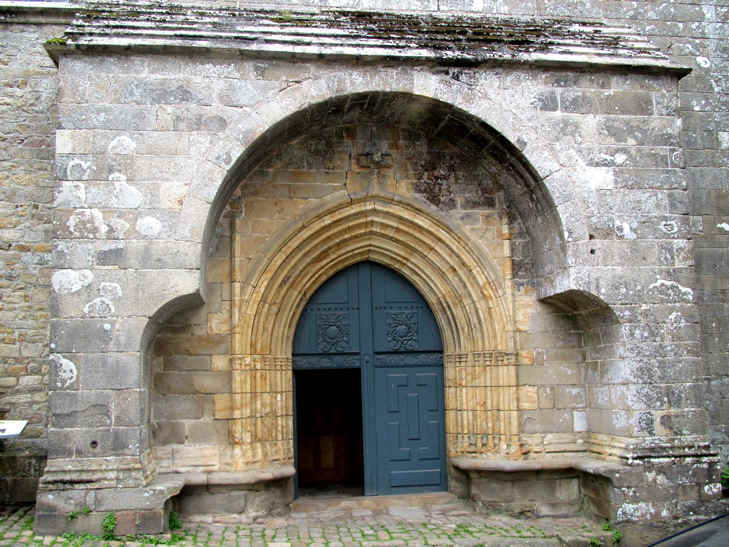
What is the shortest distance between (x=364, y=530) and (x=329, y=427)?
12.1 ft

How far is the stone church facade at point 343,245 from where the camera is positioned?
16.8ft

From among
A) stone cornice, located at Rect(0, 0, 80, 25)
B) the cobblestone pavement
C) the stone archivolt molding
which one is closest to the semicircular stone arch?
the stone archivolt molding

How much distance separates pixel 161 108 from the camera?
17.4 ft

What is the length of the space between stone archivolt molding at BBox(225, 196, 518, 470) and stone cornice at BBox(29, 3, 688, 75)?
55.6 inches

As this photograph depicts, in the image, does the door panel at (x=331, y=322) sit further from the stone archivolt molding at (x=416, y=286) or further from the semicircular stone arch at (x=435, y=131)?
the semicircular stone arch at (x=435, y=131)

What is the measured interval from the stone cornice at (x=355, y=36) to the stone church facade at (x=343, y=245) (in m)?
0.03

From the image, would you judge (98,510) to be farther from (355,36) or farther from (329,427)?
(329,427)

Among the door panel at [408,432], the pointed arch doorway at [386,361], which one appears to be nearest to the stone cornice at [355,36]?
the pointed arch doorway at [386,361]

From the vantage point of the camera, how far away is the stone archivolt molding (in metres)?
5.86

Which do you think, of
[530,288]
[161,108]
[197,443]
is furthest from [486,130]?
[197,443]

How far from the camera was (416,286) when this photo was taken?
21.6ft

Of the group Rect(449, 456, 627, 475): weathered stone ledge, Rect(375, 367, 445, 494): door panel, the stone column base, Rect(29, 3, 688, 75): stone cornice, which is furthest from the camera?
Rect(375, 367, 445, 494): door panel

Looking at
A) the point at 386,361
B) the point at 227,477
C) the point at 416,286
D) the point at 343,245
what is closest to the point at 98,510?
the point at 227,477

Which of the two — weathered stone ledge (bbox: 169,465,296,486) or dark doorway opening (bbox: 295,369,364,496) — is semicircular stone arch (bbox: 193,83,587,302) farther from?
dark doorway opening (bbox: 295,369,364,496)
